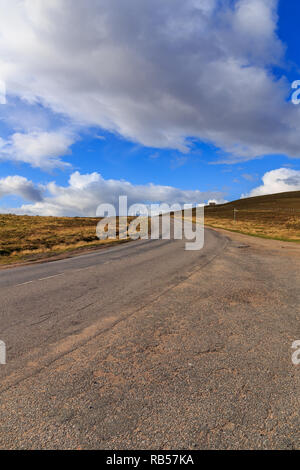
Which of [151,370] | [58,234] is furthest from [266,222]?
[151,370]

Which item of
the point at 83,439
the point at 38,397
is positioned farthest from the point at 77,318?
the point at 83,439

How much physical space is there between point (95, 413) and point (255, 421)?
1801 mm

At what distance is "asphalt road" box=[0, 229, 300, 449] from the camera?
270 cm

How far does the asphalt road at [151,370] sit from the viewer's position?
8.86 ft

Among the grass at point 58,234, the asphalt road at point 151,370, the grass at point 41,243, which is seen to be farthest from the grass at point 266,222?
the asphalt road at point 151,370

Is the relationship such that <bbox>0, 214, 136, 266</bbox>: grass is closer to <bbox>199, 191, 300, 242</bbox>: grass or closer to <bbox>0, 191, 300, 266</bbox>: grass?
<bbox>0, 191, 300, 266</bbox>: grass

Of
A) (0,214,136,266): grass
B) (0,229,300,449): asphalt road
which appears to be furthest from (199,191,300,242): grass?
(0,229,300,449): asphalt road

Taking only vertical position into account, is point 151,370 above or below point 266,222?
below

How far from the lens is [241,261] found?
44.7 feet

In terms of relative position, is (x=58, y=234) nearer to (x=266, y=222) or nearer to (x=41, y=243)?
(x=41, y=243)

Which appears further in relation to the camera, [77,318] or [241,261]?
[241,261]

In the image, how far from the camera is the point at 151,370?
12.6 ft

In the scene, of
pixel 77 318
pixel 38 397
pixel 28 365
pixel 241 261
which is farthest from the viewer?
pixel 241 261
